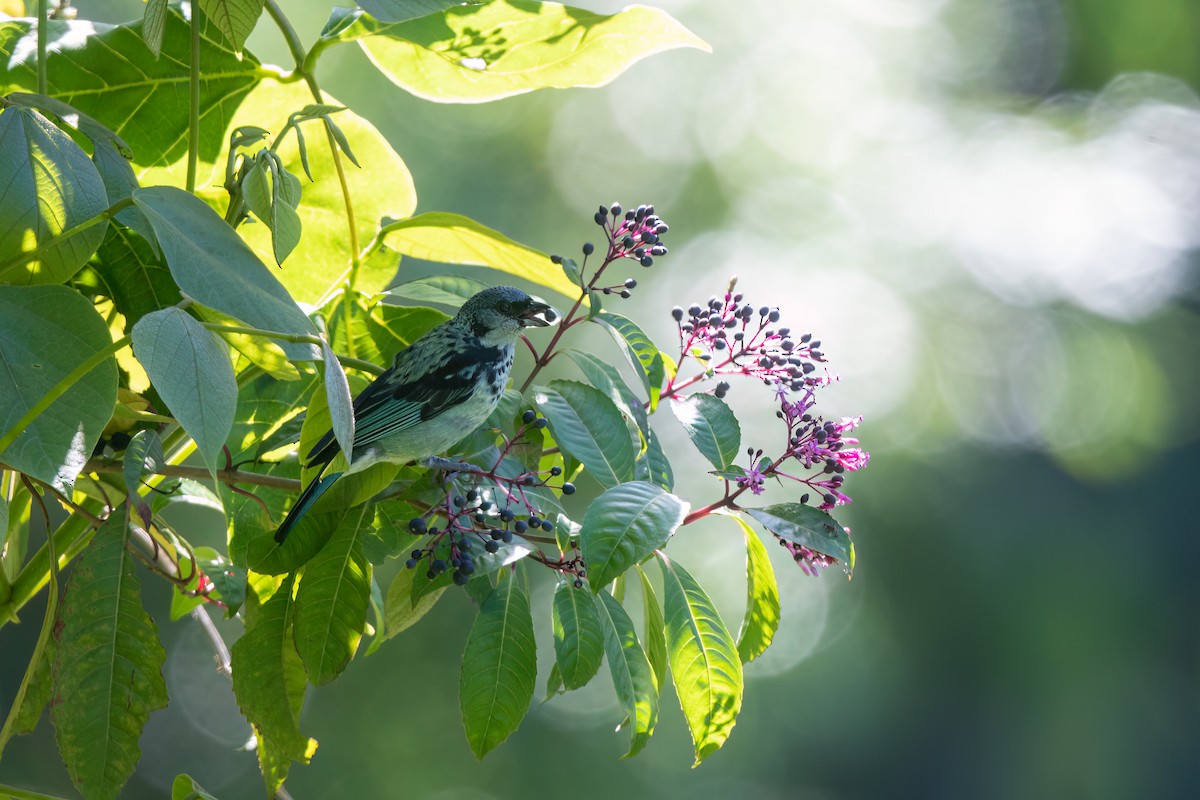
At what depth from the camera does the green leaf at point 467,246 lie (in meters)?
0.55

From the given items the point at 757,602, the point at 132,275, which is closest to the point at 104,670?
the point at 132,275

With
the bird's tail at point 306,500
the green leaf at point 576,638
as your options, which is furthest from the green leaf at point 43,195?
the green leaf at point 576,638

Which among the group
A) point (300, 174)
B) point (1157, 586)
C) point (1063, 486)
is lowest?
point (1157, 586)

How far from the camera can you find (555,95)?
3170 millimetres

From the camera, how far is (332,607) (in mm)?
481

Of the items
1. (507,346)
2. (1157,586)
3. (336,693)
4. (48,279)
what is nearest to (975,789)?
(1157,586)

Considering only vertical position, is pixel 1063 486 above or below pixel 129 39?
below

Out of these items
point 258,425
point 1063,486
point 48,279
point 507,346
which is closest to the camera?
point 48,279

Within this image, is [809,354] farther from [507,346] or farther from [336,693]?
[336,693]

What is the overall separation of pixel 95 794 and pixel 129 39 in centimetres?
35

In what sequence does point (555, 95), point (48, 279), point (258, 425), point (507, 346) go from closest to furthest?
point (48, 279)
point (258, 425)
point (507, 346)
point (555, 95)

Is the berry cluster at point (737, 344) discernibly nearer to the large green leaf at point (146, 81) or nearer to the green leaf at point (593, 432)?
the green leaf at point (593, 432)

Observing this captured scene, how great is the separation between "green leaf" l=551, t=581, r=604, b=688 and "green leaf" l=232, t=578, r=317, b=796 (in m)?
0.12

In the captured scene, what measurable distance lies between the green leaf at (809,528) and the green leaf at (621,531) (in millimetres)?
55
